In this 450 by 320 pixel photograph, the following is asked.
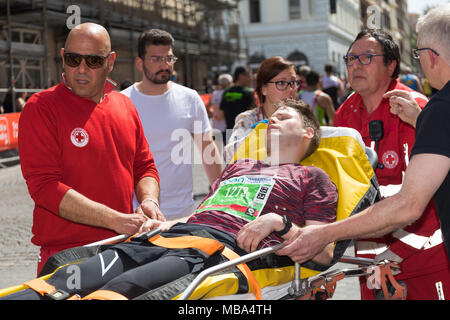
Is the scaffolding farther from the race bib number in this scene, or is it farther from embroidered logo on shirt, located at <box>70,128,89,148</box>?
the race bib number

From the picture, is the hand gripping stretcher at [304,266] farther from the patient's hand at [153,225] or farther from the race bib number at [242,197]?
the race bib number at [242,197]

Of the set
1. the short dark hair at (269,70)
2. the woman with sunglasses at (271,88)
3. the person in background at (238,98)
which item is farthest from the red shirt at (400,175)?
the person in background at (238,98)

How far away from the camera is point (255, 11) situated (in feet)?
181

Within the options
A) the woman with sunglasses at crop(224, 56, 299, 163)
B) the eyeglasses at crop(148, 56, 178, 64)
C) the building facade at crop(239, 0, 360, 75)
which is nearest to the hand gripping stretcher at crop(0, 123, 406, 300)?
the woman with sunglasses at crop(224, 56, 299, 163)

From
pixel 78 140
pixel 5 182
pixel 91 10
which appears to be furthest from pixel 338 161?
pixel 91 10

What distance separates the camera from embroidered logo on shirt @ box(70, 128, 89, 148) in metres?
3.36

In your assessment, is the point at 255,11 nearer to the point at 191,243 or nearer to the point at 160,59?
the point at 160,59

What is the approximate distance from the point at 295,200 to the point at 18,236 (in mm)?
5580

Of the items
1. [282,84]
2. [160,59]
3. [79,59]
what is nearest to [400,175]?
[282,84]

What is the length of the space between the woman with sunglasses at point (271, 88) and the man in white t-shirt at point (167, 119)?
1.32 feet

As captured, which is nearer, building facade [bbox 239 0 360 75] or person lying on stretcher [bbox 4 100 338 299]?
person lying on stretcher [bbox 4 100 338 299]

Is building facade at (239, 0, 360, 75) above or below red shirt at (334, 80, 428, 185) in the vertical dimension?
above

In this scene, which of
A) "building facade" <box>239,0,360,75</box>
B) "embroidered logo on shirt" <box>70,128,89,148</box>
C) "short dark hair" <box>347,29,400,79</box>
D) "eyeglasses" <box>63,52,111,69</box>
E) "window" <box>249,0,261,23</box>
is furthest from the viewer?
"window" <box>249,0,261,23</box>

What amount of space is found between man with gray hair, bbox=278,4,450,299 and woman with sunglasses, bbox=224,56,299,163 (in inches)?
91.4
